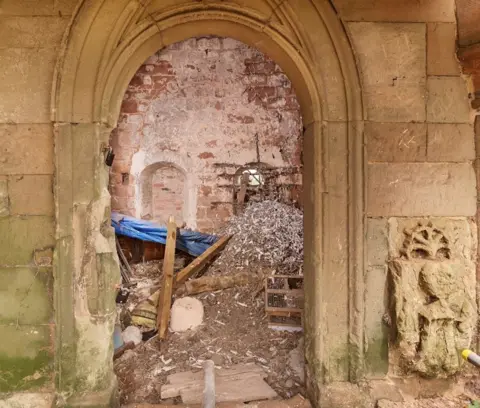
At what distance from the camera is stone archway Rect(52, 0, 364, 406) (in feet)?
7.66

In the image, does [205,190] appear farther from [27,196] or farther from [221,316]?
[27,196]

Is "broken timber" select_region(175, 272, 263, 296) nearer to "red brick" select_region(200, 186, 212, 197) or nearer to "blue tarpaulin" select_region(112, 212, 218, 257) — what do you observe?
"blue tarpaulin" select_region(112, 212, 218, 257)

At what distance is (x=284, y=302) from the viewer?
4457 millimetres

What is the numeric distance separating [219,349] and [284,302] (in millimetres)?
1102

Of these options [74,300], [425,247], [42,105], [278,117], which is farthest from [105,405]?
[278,117]

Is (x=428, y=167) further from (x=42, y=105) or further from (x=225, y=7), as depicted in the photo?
(x=42, y=105)

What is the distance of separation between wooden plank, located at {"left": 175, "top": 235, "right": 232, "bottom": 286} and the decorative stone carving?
329cm

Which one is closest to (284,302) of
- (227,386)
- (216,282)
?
(216,282)

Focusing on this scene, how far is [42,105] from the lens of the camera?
2350 millimetres

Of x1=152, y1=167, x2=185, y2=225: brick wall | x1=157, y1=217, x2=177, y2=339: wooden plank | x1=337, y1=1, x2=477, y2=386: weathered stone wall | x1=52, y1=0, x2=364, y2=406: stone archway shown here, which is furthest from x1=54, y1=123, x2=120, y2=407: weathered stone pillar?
x1=152, y1=167, x2=185, y2=225: brick wall

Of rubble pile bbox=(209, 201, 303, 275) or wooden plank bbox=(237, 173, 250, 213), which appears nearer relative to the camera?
rubble pile bbox=(209, 201, 303, 275)

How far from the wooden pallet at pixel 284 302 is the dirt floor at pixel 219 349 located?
13 cm

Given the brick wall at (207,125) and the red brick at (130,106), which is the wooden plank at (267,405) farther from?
the red brick at (130,106)

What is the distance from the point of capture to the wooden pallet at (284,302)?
4.11 metres
